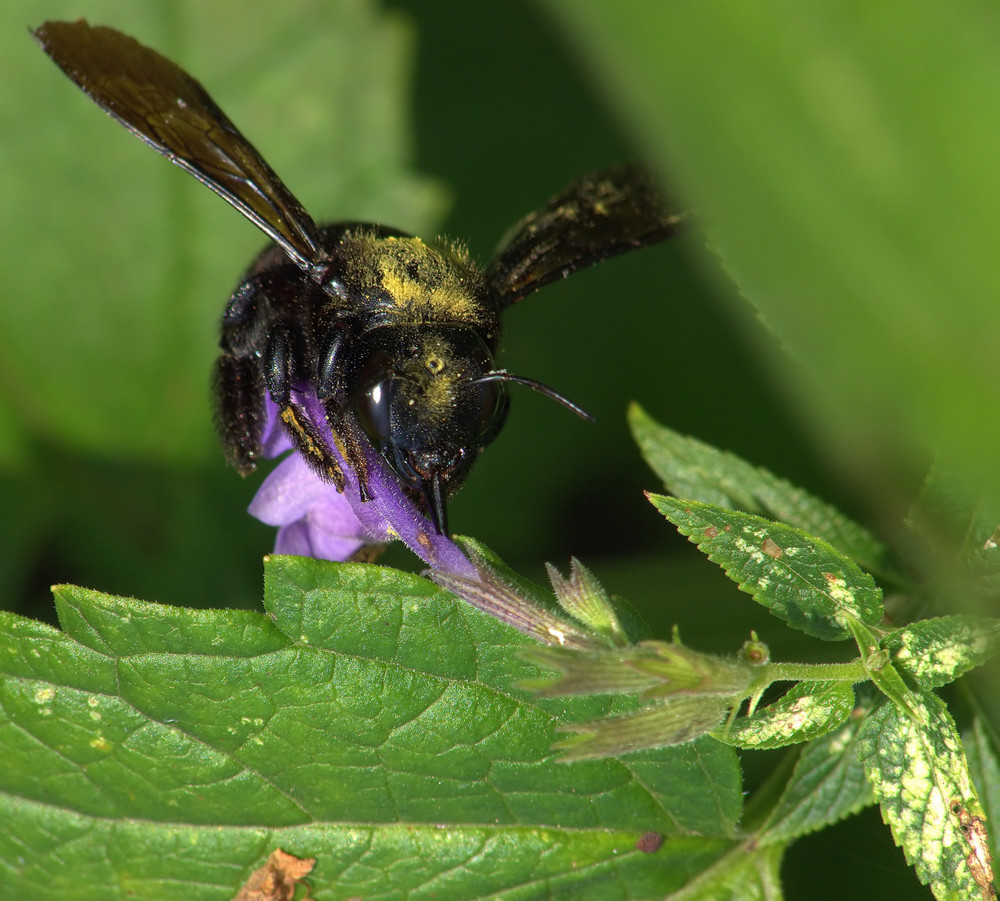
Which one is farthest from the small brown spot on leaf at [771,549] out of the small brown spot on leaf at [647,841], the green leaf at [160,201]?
the green leaf at [160,201]

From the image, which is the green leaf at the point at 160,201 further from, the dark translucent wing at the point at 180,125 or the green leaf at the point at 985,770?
the green leaf at the point at 985,770

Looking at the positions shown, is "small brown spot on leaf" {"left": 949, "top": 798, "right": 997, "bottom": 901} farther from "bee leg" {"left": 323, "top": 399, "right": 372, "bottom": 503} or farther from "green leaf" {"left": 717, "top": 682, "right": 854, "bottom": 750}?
"bee leg" {"left": 323, "top": 399, "right": 372, "bottom": 503}

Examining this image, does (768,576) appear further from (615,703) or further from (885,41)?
(885,41)

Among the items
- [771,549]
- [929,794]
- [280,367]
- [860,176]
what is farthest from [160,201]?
[860,176]

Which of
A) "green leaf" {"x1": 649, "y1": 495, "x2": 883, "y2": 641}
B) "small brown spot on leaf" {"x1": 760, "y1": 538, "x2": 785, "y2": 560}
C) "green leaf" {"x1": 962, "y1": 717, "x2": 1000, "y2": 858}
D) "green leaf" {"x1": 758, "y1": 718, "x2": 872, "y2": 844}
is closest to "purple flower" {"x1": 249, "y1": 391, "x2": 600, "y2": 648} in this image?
"green leaf" {"x1": 649, "y1": 495, "x2": 883, "y2": 641}

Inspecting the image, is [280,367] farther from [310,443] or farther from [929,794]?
[929,794]

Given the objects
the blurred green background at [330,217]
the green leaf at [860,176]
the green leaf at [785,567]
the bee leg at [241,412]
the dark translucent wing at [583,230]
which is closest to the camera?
the green leaf at [860,176]

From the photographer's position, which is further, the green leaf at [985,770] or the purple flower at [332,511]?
the green leaf at [985,770]
